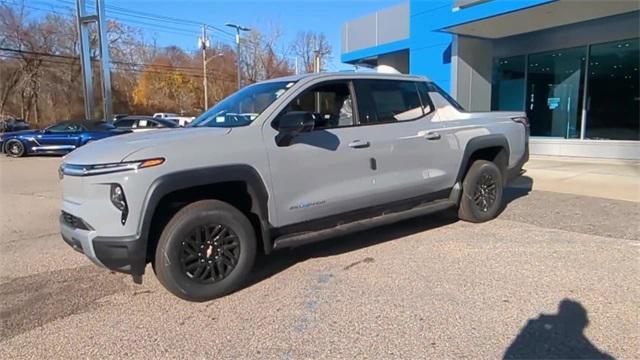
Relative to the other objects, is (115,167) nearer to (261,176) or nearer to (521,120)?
(261,176)

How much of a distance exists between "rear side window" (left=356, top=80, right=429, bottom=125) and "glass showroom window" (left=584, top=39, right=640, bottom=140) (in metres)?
11.3

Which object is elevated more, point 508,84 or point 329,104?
point 508,84

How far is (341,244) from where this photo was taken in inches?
218

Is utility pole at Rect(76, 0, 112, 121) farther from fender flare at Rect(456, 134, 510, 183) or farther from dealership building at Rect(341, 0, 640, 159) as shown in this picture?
fender flare at Rect(456, 134, 510, 183)

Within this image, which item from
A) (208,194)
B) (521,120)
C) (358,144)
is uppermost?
(521,120)

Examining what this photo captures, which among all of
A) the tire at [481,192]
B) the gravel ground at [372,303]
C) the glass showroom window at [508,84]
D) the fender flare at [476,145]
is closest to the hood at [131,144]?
the gravel ground at [372,303]

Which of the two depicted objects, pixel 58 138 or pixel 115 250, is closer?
pixel 115 250

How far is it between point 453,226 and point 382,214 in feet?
5.03

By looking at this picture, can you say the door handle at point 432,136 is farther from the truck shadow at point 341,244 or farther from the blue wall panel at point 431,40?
the blue wall panel at point 431,40

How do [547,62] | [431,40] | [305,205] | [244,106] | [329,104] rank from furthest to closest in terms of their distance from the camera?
[431,40] → [547,62] → [329,104] → [244,106] → [305,205]

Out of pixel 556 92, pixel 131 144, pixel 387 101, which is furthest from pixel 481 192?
pixel 556 92

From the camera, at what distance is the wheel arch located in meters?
3.69

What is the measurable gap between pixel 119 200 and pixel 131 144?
17.8 inches

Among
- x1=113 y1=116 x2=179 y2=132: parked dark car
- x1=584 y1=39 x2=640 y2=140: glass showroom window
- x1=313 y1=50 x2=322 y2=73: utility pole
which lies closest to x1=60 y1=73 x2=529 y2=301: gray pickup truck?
x1=584 y1=39 x2=640 y2=140: glass showroom window
